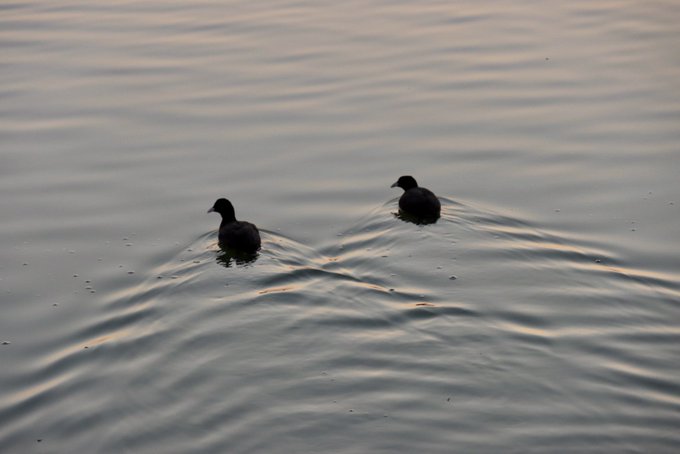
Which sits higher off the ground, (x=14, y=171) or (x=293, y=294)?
(x=14, y=171)

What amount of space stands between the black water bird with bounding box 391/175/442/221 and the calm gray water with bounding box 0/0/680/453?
0.71 feet

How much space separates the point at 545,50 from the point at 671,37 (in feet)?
9.82

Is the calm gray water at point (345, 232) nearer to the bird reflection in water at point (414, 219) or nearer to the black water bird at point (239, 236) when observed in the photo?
the bird reflection in water at point (414, 219)

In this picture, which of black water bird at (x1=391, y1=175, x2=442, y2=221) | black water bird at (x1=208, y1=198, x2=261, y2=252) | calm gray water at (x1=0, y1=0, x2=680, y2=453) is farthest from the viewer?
black water bird at (x1=391, y1=175, x2=442, y2=221)

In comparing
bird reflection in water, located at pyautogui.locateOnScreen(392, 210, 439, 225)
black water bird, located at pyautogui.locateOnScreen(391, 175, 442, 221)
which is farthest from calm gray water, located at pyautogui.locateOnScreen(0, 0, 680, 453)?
black water bird, located at pyautogui.locateOnScreen(391, 175, 442, 221)

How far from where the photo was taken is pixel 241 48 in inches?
953

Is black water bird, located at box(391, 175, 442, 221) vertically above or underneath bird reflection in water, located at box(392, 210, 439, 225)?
above

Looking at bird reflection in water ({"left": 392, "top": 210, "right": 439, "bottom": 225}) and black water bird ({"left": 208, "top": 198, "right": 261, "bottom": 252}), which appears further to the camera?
bird reflection in water ({"left": 392, "top": 210, "right": 439, "bottom": 225})

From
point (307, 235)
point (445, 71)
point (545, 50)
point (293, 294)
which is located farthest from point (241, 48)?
point (293, 294)

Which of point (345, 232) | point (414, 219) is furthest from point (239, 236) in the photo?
point (414, 219)

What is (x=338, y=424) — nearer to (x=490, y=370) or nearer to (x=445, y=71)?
(x=490, y=370)

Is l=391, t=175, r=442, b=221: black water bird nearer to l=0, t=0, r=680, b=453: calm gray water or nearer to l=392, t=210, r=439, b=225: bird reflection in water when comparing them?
l=392, t=210, r=439, b=225: bird reflection in water

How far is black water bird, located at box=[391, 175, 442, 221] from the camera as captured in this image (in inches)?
640

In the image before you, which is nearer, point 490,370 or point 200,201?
point 490,370
